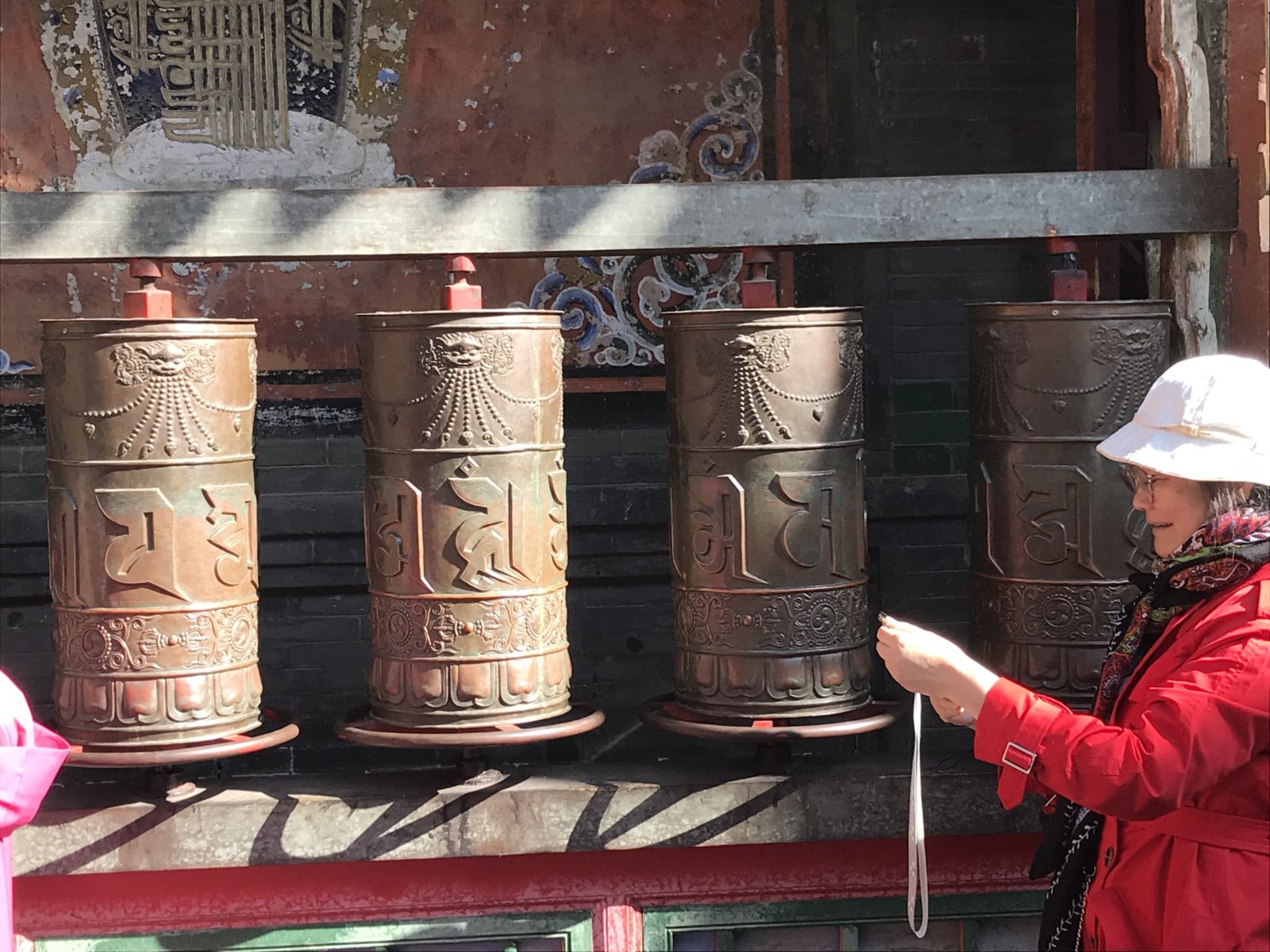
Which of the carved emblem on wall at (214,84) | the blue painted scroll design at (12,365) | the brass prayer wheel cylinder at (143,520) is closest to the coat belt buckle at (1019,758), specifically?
the brass prayer wheel cylinder at (143,520)

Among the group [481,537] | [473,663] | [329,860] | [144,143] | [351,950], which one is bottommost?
[351,950]

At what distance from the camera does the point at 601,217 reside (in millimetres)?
3152

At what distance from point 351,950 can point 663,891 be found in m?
0.66

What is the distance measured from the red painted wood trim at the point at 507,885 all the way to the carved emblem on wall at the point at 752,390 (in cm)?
89

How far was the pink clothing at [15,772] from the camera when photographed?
8.02 ft

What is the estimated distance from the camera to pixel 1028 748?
2107 millimetres

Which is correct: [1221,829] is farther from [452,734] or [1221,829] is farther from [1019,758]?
[452,734]

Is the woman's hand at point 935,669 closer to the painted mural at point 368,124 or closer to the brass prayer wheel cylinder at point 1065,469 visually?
the brass prayer wheel cylinder at point 1065,469

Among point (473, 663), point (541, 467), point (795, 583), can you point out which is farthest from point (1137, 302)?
point (473, 663)

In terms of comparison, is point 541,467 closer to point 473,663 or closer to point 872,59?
point 473,663

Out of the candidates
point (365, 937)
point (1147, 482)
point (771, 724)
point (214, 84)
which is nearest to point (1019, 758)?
point (1147, 482)

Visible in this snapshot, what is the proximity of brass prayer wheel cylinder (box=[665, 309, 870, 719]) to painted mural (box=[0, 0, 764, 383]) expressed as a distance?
1.30m

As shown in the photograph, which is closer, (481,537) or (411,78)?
(481,537)

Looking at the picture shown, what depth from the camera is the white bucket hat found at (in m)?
2.15
